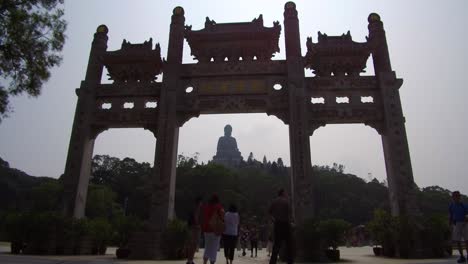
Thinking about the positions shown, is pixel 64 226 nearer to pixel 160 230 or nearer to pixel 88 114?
pixel 160 230

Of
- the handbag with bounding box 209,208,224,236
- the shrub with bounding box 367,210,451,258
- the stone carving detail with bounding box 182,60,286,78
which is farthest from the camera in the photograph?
the stone carving detail with bounding box 182,60,286,78

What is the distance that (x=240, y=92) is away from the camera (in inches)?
609

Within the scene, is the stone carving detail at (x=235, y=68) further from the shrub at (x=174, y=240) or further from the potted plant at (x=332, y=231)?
the potted plant at (x=332, y=231)

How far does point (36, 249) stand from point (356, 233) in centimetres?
2415

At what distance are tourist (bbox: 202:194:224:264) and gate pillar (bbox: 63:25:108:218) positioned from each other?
8799 mm

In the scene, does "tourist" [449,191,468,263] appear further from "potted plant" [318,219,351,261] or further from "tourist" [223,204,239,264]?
"tourist" [223,204,239,264]

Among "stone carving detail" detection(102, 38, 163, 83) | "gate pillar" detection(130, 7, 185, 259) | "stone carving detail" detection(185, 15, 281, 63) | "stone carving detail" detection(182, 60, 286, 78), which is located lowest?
"gate pillar" detection(130, 7, 185, 259)

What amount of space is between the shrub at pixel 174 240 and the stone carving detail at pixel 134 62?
7415 mm

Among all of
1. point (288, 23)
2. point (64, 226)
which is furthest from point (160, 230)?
point (288, 23)

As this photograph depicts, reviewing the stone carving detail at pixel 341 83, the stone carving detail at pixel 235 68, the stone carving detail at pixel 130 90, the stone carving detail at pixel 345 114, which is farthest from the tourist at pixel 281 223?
the stone carving detail at pixel 130 90

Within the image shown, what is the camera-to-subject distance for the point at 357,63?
628 inches

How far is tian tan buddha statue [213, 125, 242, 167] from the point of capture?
107 m

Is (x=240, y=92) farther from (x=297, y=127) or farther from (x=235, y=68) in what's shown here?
(x=297, y=127)

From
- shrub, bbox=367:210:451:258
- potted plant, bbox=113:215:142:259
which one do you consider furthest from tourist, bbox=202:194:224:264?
shrub, bbox=367:210:451:258
